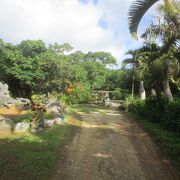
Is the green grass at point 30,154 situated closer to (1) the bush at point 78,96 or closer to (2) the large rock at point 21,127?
(2) the large rock at point 21,127

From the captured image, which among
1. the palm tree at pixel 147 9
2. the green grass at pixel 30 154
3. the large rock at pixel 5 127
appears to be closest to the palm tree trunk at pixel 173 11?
the palm tree at pixel 147 9


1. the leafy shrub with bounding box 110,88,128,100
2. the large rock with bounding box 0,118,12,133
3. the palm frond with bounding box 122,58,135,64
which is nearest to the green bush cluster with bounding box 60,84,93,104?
the leafy shrub with bounding box 110,88,128,100

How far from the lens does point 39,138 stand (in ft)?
38.4

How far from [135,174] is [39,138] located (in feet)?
17.5

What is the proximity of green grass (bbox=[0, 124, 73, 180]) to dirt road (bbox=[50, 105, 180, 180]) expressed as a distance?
384 mm

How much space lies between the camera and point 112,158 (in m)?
9.39

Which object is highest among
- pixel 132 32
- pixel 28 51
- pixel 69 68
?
pixel 28 51

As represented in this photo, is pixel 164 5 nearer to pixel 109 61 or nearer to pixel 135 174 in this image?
pixel 135 174

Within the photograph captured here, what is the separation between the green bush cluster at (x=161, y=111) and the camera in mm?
13312

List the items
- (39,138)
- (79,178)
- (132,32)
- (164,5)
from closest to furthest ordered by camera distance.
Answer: (164,5), (132,32), (79,178), (39,138)

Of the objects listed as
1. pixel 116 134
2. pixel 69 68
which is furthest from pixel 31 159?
pixel 69 68

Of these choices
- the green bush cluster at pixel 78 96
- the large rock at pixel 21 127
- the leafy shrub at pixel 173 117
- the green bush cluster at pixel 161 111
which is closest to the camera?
the leafy shrub at pixel 173 117

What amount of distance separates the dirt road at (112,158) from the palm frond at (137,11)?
4294 millimetres

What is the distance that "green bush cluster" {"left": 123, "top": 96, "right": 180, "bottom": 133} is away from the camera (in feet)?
43.7
